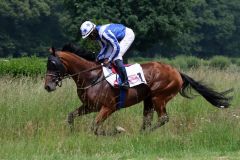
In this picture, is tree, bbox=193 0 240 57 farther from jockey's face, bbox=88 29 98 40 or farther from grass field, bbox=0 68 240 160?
jockey's face, bbox=88 29 98 40

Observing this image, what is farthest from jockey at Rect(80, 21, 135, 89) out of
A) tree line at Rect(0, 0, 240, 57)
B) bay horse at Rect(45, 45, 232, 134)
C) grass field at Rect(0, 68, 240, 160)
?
tree line at Rect(0, 0, 240, 57)

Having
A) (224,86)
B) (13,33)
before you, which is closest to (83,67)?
(224,86)

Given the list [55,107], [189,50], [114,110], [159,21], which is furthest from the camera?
[189,50]

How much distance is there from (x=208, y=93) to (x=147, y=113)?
59.7 inches

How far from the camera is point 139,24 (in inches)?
1303

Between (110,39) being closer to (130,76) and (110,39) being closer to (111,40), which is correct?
(111,40)

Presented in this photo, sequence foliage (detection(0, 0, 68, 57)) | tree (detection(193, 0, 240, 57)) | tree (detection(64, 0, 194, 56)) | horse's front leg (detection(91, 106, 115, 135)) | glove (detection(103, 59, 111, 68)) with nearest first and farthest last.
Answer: horse's front leg (detection(91, 106, 115, 135)) → glove (detection(103, 59, 111, 68)) → tree (detection(64, 0, 194, 56)) → foliage (detection(0, 0, 68, 57)) → tree (detection(193, 0, 240, 57))

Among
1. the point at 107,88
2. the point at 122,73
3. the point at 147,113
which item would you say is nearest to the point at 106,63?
the point at 122,73

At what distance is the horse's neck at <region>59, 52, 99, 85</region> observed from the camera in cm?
1163

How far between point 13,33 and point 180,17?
122 ft

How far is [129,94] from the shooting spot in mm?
11836

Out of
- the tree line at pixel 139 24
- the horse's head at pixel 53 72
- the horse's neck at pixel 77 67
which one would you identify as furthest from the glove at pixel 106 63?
the tree line at pixel 139 24

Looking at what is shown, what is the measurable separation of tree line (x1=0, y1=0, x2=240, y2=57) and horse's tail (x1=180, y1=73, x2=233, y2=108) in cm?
812

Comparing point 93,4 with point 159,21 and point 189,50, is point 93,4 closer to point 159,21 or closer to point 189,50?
point 159,21
